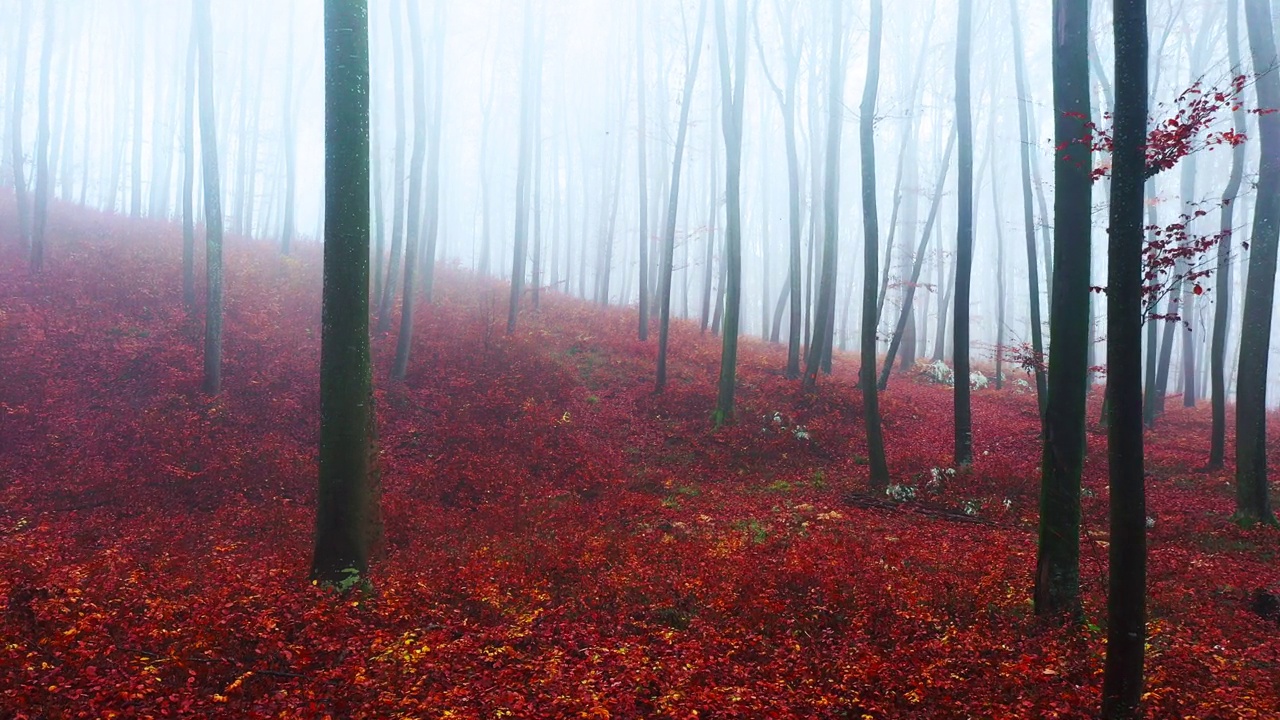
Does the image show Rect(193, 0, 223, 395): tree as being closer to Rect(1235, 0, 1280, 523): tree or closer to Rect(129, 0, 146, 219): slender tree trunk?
Rect(129, 0, 146, 219): slender tree trunk

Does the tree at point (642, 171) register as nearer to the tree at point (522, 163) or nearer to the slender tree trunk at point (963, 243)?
the tree at point (522, 163)

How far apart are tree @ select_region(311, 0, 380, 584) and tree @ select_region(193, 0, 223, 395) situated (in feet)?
27.5

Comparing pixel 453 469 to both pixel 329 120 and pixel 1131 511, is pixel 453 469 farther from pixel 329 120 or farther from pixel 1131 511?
pixel 1131 511

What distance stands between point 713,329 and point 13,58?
36.7 m

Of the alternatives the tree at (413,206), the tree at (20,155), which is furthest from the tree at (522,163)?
the tree at (20,155)

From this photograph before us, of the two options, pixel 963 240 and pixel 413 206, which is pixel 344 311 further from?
pixel 963 240

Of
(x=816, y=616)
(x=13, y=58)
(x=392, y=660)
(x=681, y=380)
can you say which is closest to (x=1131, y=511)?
(x=816, y=616)

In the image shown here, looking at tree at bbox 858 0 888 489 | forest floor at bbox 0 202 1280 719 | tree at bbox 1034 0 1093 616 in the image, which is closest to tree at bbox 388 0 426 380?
forest floor at bbox 0 202 1280 719

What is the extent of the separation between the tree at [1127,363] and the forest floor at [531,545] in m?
0.98

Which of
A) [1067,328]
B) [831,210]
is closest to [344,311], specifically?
[1067,328]

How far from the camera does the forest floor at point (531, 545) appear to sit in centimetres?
506

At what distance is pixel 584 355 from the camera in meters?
19.4

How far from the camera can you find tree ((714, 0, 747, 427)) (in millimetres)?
15211

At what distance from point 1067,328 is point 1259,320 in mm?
6557
